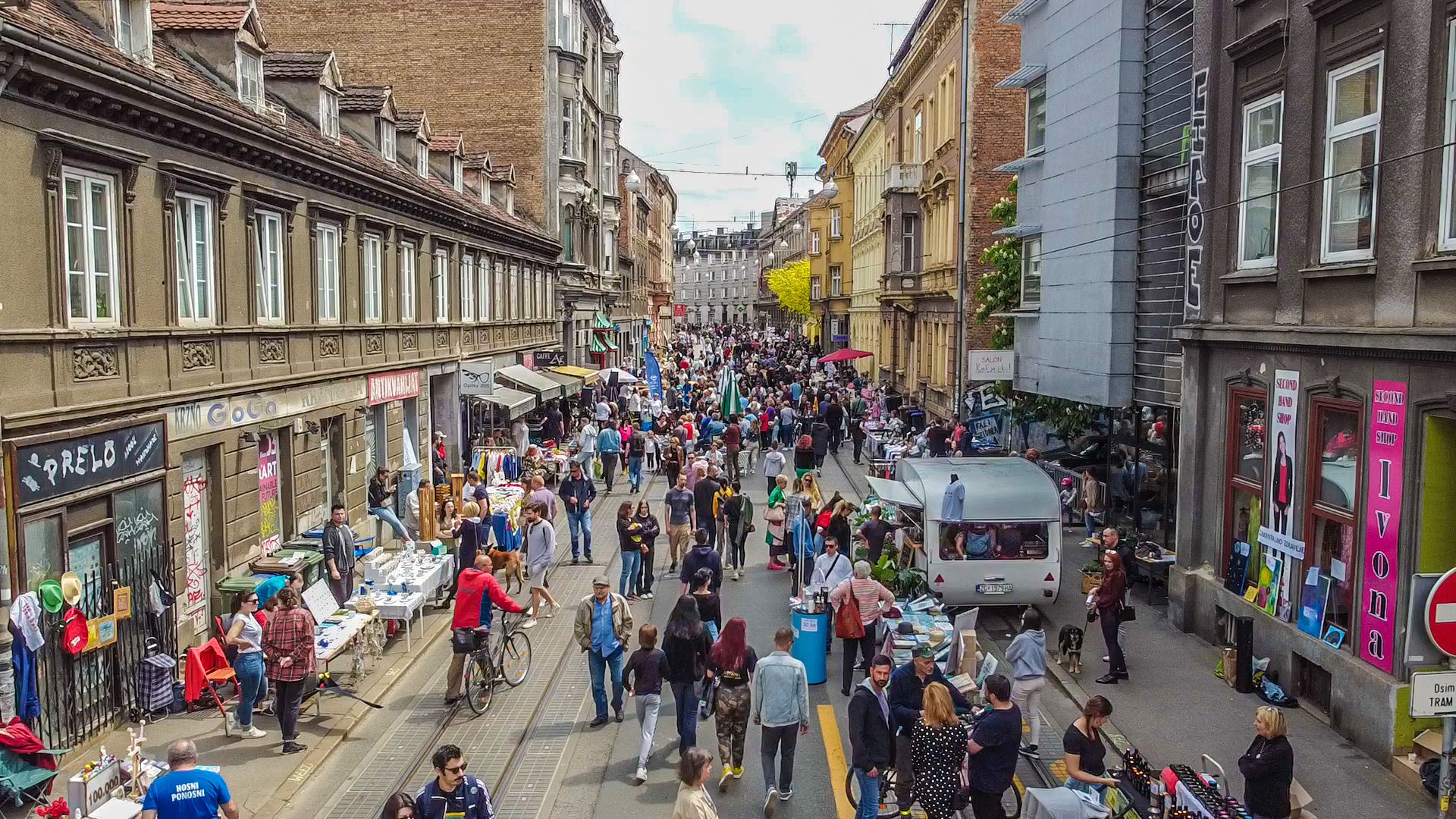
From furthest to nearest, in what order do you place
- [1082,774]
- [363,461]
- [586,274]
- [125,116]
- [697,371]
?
[697,371] → [586,274] → [363,461] → [125,116] → [1082,774]

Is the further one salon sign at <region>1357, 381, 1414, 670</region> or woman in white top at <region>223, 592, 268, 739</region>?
woman in white top at <region>223, 592, 268, 739</region>

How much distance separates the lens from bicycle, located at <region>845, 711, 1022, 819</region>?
9.37 m

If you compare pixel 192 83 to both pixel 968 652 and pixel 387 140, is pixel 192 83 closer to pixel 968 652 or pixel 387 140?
pixel 387 140

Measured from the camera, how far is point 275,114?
59.4ft

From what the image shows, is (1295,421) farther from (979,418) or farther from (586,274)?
(586,274)

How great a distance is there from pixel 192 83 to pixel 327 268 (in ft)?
16.4

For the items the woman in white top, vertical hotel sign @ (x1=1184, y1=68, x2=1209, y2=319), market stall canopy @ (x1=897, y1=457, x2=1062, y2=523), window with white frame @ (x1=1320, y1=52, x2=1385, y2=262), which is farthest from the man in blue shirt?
vertical hotel sign @ (x1=1184, y1=68, x2=1209, y2=319)

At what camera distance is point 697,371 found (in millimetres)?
62500

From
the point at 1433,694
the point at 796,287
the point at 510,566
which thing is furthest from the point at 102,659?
the point at 796,287

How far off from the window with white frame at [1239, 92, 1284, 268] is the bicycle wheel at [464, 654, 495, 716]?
10043mm

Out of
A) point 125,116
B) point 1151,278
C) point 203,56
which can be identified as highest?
point 203,56

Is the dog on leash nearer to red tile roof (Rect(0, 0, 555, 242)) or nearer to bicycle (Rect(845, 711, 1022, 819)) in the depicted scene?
bicycle (Rect(845, 711, 1022, 819))

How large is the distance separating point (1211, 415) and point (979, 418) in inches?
555

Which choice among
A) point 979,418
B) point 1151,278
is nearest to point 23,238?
point 1151,278
